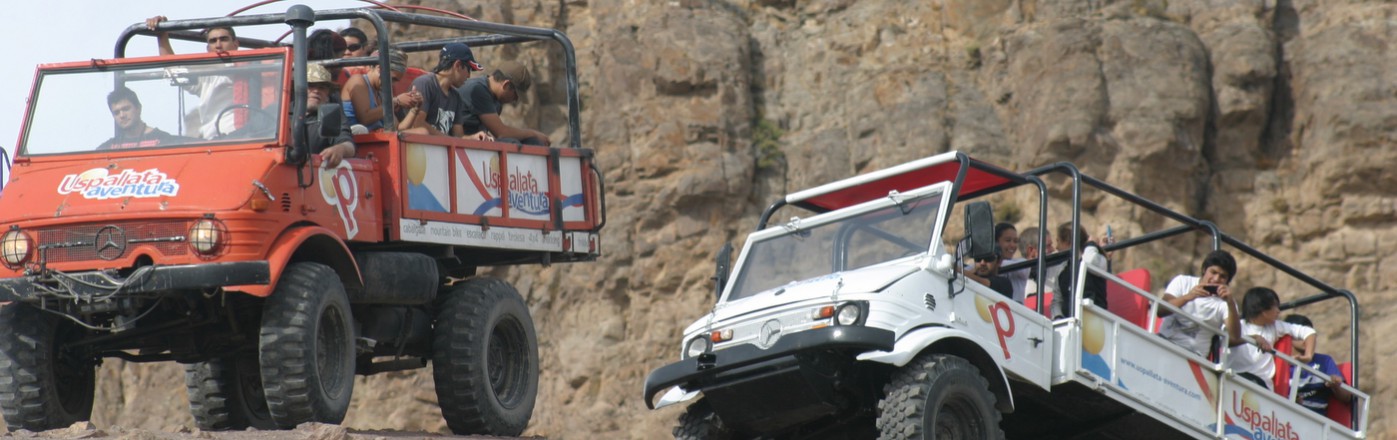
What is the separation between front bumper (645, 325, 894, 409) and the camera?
1030 cm

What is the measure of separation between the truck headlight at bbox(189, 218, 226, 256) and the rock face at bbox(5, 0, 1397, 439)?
13508 millimetres

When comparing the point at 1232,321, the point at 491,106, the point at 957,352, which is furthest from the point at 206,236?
the point at 1232,321

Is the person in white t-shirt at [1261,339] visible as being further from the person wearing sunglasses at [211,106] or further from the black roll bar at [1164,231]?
the person wearing sunglasses at [211,106]

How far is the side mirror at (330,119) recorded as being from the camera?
11047mm

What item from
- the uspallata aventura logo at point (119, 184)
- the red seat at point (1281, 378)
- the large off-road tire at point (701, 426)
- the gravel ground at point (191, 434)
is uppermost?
the uspallata aventura logo at point (119, 184)

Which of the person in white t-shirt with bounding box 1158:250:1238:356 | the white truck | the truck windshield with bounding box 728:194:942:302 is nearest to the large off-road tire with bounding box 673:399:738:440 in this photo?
the white truck

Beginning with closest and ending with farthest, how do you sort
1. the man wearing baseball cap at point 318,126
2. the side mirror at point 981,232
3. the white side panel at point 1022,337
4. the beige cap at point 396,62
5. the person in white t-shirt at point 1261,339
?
the side mirror at point 981,232 → the white side panel at point 1022,337 → the man wearing baseball cap at point 318,126 → the beige cap at point 396,62 → the person in white t-shirt at point 1261,339

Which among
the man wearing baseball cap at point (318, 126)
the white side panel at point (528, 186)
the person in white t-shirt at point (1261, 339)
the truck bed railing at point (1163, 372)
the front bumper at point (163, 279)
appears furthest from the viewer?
the white side panel at point (528, 186)

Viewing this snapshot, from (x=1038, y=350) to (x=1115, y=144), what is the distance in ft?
45.4

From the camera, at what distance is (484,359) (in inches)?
510

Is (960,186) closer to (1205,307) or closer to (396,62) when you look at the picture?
(1205,307)

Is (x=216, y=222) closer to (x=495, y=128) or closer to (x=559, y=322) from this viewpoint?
(x=495, y=128)

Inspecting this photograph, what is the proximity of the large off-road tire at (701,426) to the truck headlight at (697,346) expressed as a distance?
392mm

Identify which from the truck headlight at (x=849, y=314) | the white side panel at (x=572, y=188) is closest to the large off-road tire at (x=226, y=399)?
the white side panel at (x=572, y=188)
